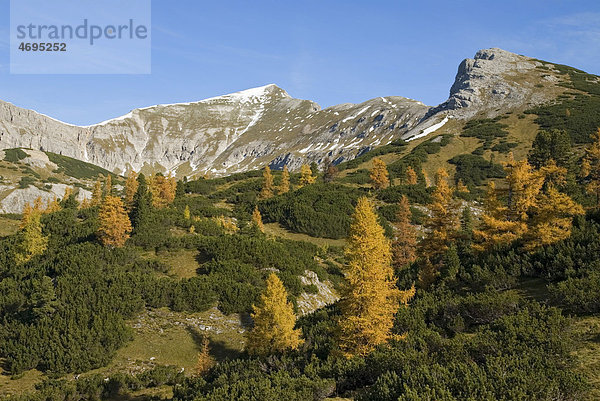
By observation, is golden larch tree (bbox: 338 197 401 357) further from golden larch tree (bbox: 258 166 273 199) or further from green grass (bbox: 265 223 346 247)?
golden larch tree (bbox: 258 166 273 199)

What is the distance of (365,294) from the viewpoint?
640 inches

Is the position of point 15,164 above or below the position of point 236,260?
above

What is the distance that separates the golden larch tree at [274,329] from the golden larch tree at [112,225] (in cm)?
1767

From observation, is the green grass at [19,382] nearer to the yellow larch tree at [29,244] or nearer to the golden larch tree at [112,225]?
the golden larch tree at [112,225]

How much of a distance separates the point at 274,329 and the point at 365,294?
6.36 meters

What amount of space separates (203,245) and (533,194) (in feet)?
88.1

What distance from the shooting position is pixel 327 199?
57.2 meters

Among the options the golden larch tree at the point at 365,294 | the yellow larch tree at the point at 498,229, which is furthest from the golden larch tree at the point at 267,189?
the golden larch tree at the point at 365,294

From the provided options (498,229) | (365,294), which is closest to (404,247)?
(498,229)

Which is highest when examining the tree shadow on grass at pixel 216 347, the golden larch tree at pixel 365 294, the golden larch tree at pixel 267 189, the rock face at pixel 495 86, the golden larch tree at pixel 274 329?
the rock face at pixel 495 86

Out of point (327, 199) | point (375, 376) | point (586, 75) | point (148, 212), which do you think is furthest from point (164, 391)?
point (586, 75)

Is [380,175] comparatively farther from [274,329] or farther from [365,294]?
[365,294]

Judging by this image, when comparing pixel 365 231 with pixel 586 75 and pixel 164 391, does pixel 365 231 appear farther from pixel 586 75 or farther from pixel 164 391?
pixel 586 75

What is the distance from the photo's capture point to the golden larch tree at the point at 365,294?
15.9 m
